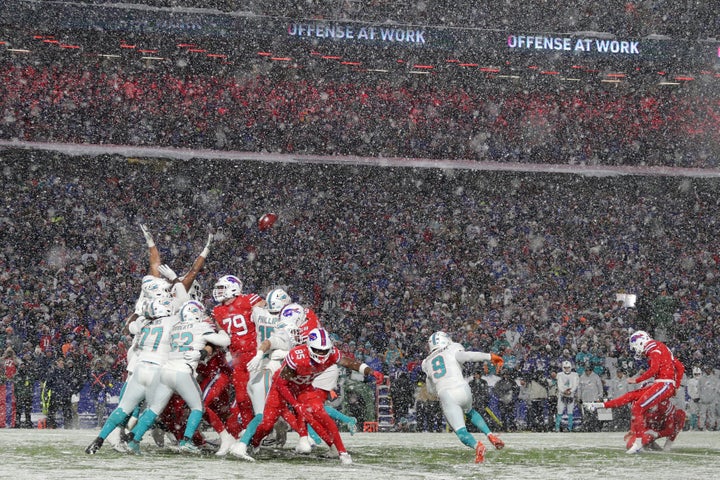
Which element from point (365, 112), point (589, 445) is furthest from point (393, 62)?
point (589, 445)

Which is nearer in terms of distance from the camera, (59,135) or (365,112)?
(59,135)

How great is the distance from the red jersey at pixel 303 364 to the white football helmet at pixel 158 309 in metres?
1.24

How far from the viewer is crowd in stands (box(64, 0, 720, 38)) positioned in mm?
28078

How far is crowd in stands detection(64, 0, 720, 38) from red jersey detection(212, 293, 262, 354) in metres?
18.2

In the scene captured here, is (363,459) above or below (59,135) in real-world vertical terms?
below

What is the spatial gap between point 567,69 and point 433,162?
4941 millimetres

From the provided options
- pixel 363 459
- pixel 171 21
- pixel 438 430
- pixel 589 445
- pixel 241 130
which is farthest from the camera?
A: pixel 241 130

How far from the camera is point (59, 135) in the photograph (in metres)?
26.2

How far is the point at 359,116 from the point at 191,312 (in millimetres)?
19777

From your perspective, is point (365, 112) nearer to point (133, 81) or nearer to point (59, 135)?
point (133, 81)

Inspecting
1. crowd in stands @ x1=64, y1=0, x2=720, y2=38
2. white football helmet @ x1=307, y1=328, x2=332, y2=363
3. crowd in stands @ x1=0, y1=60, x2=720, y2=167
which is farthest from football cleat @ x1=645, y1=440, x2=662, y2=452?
crowd in stands @ x1=64, y1=0, x2=720, y2=38

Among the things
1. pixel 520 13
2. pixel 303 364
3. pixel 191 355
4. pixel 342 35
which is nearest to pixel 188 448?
pixel 191 355

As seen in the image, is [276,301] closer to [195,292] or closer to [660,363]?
[195,292]

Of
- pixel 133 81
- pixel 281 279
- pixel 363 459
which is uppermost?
pixel 133 81
